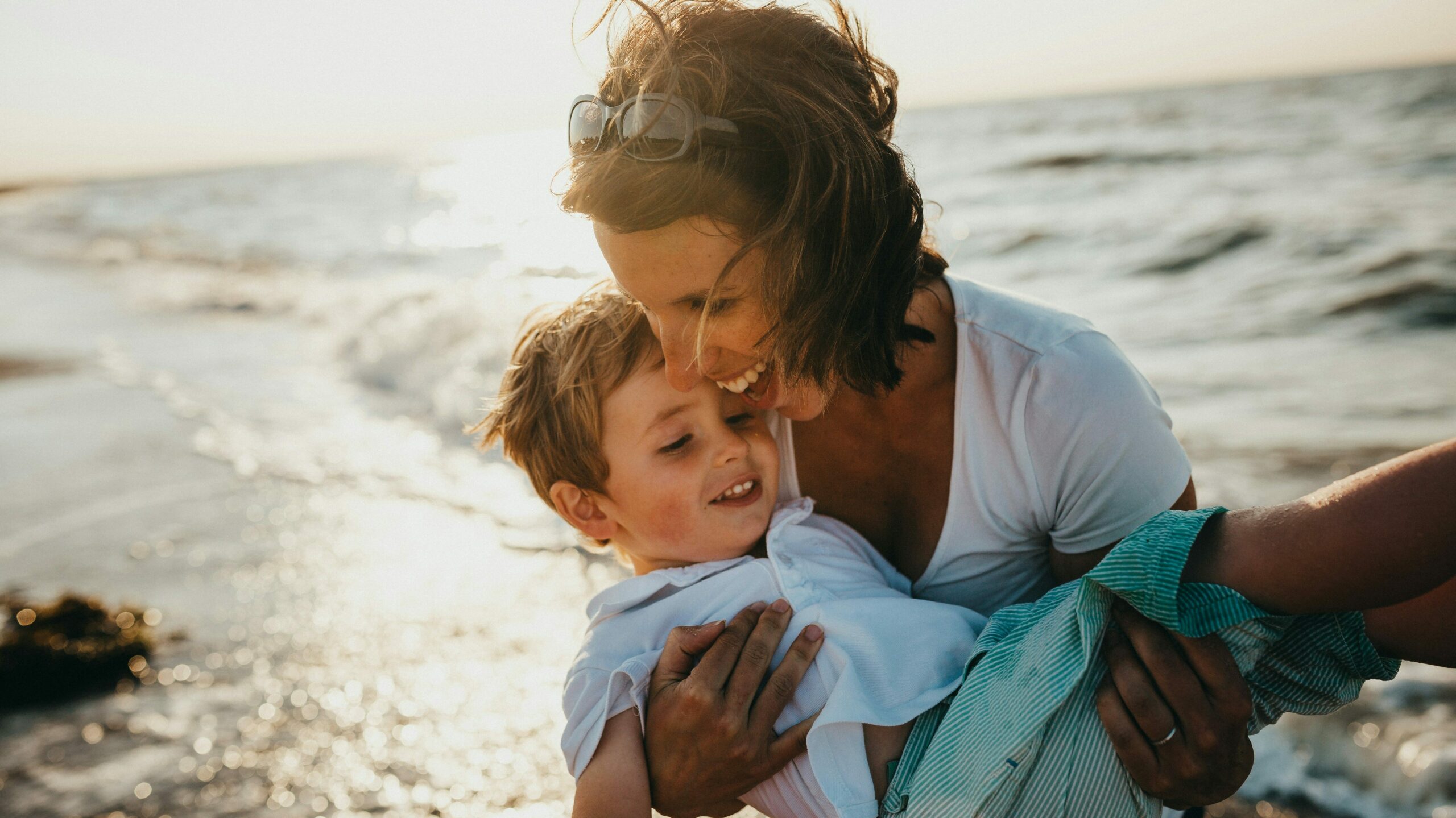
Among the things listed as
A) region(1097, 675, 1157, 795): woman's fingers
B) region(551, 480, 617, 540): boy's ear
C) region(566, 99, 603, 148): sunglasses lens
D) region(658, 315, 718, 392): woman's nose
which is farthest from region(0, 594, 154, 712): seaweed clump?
region(1097, 675, 1157, 795): woman's fingers

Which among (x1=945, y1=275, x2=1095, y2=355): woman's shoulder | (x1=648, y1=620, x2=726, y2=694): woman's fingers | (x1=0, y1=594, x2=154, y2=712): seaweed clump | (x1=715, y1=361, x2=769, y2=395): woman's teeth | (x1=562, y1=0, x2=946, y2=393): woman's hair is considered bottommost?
(x1=0, y1=594, x2=154, y2=712): seaweed clump

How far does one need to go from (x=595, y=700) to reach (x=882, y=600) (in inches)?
24.8

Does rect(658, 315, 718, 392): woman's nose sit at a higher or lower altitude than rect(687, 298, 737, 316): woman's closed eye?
lower

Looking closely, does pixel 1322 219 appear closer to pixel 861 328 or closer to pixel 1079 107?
pixel 861 328

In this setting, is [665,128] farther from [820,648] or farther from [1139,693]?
[1139,693]

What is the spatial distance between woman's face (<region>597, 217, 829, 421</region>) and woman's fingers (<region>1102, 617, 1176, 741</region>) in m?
0.77

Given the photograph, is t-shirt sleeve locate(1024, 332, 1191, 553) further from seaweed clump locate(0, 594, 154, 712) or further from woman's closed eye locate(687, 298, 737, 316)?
seaweed clump locate(0, 594, 154, 712)

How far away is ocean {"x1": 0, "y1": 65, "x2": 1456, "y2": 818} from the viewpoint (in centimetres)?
318

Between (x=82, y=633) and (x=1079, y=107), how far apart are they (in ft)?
116

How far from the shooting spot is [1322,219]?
405 inches

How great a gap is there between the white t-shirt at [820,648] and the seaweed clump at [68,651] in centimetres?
274

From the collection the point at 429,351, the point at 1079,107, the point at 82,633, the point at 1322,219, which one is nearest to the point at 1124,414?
the point at 82,633

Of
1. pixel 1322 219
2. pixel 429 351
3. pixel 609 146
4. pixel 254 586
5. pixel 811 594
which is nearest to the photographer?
pixel 609 146

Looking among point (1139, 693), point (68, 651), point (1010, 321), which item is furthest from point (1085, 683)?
point (68, 651)
